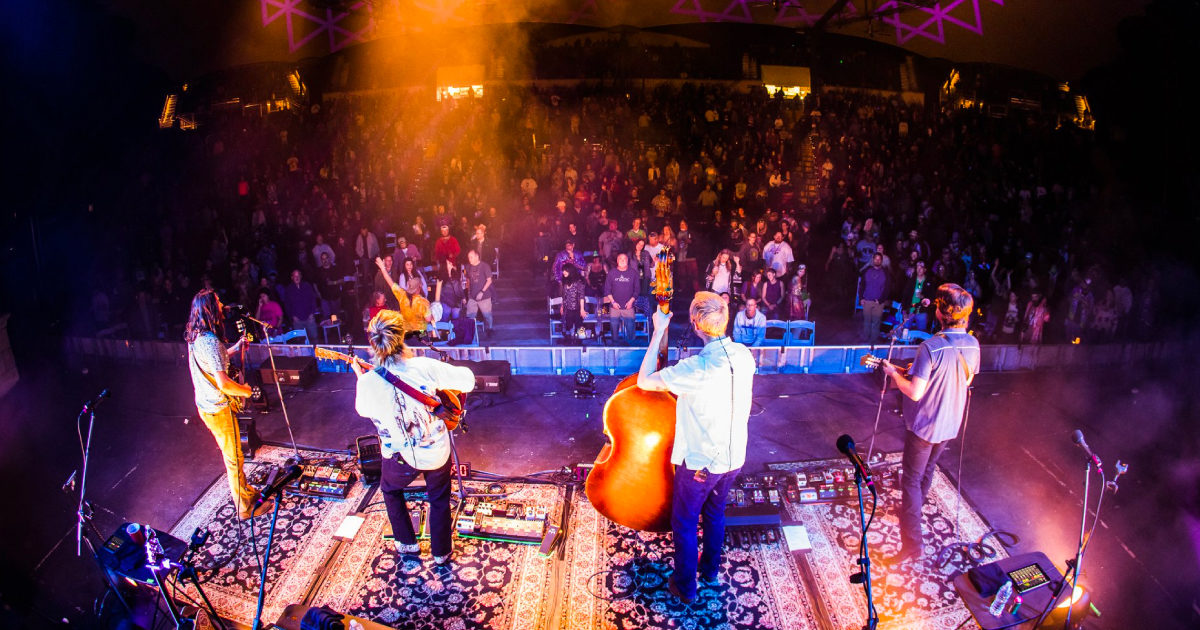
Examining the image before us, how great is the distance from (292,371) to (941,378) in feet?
22.1

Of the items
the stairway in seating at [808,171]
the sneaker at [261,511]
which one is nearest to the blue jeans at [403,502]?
the sneaker at [261,511]

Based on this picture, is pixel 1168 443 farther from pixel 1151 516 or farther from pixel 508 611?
pixel 508 611

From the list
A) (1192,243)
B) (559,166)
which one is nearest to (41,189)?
(559,166)

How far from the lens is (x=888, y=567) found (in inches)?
143

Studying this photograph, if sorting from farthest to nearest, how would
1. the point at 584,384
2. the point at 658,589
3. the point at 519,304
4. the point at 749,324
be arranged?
the point at 519,304 < the point at 749,324 < the point at 584,384 < the point at 658,589

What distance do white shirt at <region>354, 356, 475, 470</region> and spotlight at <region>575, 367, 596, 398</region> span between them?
3012 millimetres

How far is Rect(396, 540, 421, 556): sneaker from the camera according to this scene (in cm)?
372

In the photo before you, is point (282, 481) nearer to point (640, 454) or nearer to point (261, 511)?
point (640, 454)

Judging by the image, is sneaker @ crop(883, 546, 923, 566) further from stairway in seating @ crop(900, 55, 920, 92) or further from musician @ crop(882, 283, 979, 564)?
stairway in seating @ crop(900, 55, 920, 92)

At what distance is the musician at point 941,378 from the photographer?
320 cm

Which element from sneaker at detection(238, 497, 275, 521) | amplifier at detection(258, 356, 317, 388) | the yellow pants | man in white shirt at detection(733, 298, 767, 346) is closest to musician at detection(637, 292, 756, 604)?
the yellow pants

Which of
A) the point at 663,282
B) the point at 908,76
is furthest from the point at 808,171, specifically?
the point at 663,282

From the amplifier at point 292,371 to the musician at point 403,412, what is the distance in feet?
12.9

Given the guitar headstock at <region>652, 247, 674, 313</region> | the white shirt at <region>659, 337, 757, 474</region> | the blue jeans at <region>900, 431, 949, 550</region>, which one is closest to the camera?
the white shirt at <region>659, 337, 757, 474</region>
